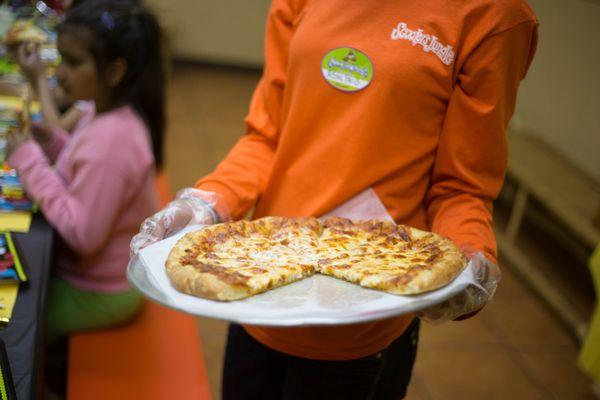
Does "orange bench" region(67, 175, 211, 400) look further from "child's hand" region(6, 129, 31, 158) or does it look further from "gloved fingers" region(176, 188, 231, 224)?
"gloved fingers" region(176, 188, 231, 224)

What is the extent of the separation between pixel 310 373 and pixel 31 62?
1.54 meters

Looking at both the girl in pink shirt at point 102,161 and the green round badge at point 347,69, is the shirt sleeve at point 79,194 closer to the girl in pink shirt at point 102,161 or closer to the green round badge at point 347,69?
the girl in pink shirt at point 102,161

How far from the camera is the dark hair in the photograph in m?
1.84

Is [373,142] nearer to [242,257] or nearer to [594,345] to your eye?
[242,257]

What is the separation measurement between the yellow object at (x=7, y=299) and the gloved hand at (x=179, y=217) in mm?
323

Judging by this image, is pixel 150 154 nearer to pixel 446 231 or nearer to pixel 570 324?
pixel 446 231

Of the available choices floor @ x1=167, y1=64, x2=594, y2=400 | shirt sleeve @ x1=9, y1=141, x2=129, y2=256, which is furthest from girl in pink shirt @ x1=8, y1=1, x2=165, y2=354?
floor @ x1=167, y1=64, x2=594, y2=400

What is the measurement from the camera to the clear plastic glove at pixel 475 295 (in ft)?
3.56

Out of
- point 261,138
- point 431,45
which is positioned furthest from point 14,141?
point 431,45

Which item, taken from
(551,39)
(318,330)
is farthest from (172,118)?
(318,330)

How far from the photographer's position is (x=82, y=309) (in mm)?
1850

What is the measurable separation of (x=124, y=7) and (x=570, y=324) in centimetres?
220

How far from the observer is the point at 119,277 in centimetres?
192

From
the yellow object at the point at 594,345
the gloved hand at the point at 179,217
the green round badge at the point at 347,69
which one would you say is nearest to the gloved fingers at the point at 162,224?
the gloved hand at the point at 179,217
